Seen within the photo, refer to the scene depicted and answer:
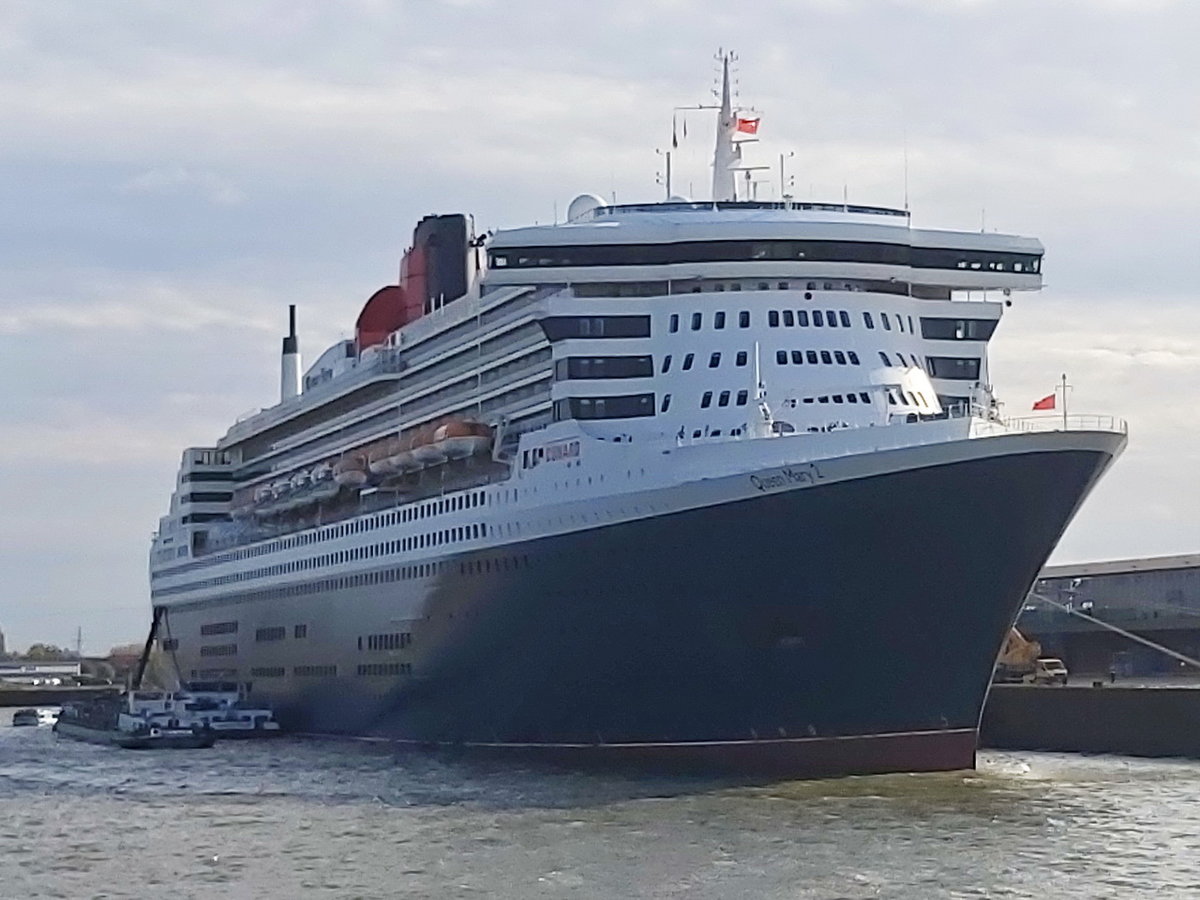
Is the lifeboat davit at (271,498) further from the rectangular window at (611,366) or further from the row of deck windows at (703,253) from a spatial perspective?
the rectangular window at (611,366)

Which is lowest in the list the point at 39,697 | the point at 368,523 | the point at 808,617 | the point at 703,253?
the point at 39,697

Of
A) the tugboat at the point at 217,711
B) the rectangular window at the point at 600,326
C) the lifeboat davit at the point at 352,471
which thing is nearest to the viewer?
the rectangular window at the point at 600,326

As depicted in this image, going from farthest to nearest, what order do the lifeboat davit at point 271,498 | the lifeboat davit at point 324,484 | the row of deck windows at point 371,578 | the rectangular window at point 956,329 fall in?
the lifeboat davit at point 271,498 < the lifeboat davit at point 324,484 < the row of deck windows at point 371,578 < the rectangular window at point 956,329

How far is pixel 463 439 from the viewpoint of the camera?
4012 centimetres

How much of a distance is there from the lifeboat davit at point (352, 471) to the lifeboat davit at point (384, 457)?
0.40m

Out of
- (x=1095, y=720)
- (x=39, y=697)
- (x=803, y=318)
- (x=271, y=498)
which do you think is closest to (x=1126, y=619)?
(x=1095, y=720)

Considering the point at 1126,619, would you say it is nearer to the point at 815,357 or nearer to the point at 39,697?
the point at 815,357

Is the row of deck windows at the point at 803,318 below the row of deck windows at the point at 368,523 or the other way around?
the other way around

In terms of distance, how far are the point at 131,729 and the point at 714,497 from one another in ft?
85.8

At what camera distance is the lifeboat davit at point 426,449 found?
41250 mm

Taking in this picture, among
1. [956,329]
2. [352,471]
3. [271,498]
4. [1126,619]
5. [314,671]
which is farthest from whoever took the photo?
[1126,619]

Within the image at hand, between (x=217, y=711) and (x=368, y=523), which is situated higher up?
(x=368, y=523)

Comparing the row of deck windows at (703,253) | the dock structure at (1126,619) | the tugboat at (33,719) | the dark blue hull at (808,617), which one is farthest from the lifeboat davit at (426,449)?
the tugboat at (33,719)

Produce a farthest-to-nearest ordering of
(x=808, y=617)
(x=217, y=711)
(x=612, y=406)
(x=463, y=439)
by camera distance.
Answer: (x=217, y=711)
(x=463, y=439)
(x=612, y=406)
(x=808, y=617)
